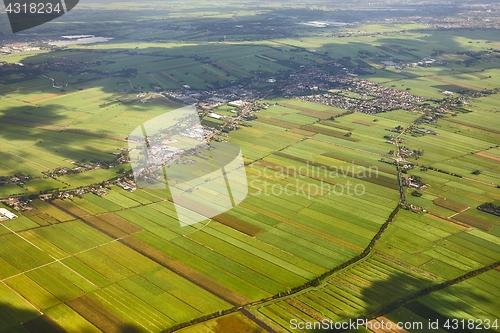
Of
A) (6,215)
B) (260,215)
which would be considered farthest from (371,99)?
(6,215)

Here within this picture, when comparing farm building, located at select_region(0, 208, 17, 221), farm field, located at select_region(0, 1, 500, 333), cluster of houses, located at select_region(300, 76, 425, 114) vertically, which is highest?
farm building, located at select_region(0, 208, 17, 221)

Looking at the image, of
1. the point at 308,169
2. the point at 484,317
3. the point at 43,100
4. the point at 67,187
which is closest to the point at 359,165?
the point at 308,169

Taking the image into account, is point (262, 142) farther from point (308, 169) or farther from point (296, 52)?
point (296, 52)

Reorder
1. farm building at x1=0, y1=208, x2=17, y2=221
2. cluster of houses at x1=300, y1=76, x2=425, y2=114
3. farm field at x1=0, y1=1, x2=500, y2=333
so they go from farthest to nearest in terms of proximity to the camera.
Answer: cluster of houses at x1=300, y1=76, x2=425, y2=114 < farm building at x1=0, y1=208, x2=17, y2=221 < farm field at x1=0, y1=1, x2=500, y2=333

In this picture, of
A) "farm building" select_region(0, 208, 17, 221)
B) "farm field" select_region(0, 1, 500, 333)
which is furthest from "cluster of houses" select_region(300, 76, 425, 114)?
"farm building" select_region(0, 208, 17, 221)

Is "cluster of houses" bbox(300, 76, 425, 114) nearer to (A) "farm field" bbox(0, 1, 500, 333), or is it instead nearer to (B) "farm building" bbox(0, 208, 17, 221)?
(A) "farm field" bbox(0, 1, 500, 333)

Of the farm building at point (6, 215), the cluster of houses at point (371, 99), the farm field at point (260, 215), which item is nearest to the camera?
the farm field at point (260, 215)

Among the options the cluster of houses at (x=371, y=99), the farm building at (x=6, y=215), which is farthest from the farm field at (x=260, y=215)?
the farm building at (x=6, y=215)

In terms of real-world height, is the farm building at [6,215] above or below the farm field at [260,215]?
above

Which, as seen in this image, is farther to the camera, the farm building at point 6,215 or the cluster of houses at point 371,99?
the cluster of houses at point 371,99

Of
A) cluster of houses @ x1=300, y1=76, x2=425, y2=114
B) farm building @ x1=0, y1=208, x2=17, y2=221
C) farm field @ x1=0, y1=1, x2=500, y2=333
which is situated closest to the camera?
farm field @ x1=0, y1=1, x2=500, y2=333

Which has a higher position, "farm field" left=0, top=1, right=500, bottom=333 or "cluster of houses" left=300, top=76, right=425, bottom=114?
"farm field" left=0, top=1, right=500, bottom=333

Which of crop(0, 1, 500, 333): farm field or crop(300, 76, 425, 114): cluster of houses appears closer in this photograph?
crop(0, 1, 500, 333): farm field

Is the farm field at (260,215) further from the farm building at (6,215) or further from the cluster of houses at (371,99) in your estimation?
the farm building at (6,215)
